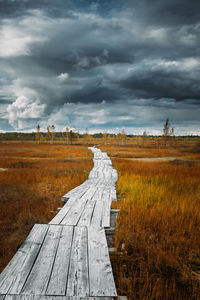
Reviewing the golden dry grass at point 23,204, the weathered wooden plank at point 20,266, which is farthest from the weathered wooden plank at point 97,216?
the golden dry grass at point 23,204

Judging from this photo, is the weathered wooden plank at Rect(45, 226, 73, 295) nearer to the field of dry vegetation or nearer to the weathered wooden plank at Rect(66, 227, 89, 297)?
the weathered wooden plank at Rect(66, 227, 89, 297)

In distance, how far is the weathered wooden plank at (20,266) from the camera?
1516 millimetres

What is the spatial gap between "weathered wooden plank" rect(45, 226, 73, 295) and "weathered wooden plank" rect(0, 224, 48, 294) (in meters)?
0.29

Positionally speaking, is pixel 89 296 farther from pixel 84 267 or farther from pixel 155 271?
pixel 155 271

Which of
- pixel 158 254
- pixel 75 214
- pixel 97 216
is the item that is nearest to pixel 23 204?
pixel 75 214

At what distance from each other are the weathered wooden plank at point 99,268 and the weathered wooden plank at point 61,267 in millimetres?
289

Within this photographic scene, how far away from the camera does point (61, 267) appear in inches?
72.2

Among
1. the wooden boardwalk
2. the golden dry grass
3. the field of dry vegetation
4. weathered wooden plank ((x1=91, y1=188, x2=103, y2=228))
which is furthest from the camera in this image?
the golden dry grass

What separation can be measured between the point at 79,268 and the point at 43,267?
0.43 m

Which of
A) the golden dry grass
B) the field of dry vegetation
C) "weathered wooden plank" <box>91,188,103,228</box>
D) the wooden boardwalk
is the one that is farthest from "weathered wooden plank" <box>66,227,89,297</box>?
the golden dry grass

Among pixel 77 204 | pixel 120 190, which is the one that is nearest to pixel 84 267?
pixel 77 204

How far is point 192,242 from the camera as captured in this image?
9.82ft

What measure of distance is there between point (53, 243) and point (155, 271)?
163cm

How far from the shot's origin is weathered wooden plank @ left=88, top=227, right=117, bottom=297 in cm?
155
